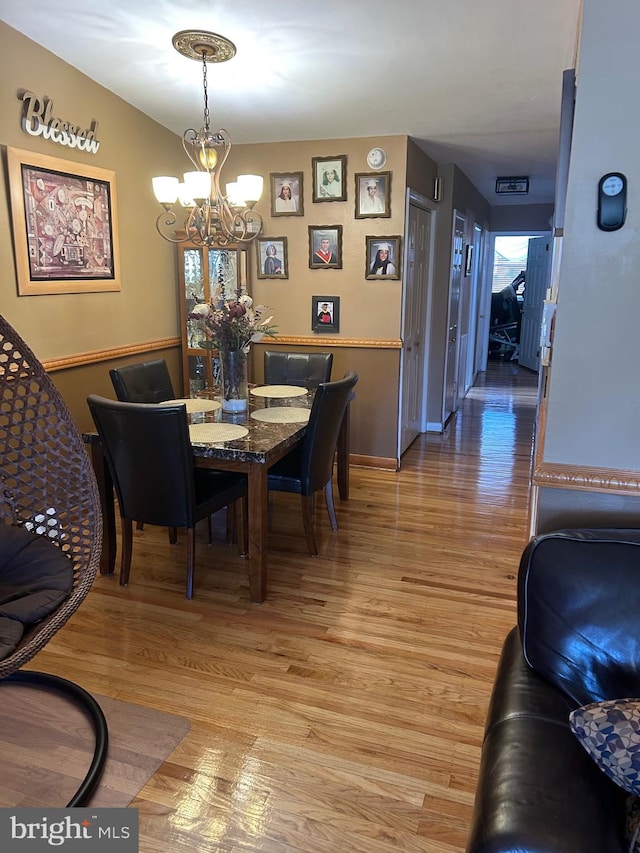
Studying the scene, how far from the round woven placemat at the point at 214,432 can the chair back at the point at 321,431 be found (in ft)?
1.03

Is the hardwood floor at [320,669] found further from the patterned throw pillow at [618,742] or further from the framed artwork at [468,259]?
the framed artwork at [468,259]

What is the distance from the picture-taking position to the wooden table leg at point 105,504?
2902mm

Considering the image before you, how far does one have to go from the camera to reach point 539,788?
1.09m

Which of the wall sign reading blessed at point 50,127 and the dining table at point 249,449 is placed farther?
the wall sign reading blessed at point 50,127

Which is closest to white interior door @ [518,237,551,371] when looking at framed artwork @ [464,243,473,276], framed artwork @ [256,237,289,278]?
framed artwork @ [464,243,473,276]

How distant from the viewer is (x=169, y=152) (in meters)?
4.48

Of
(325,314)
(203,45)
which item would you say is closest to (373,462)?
(325,314)

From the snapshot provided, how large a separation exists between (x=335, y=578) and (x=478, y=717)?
107cm

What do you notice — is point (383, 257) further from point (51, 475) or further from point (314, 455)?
point (51, 475)

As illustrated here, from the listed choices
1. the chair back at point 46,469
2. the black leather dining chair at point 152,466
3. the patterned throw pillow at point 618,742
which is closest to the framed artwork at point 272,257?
the black leather dining chair at point 152,466

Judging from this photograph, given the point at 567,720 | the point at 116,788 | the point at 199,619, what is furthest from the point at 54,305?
the point at 567,720

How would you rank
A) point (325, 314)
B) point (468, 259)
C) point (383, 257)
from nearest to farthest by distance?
1. point (383, 257)
2. point (325, 314)
3. point (468, 259)

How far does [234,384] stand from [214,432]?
48 cm

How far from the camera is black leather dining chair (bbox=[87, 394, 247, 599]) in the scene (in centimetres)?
251
